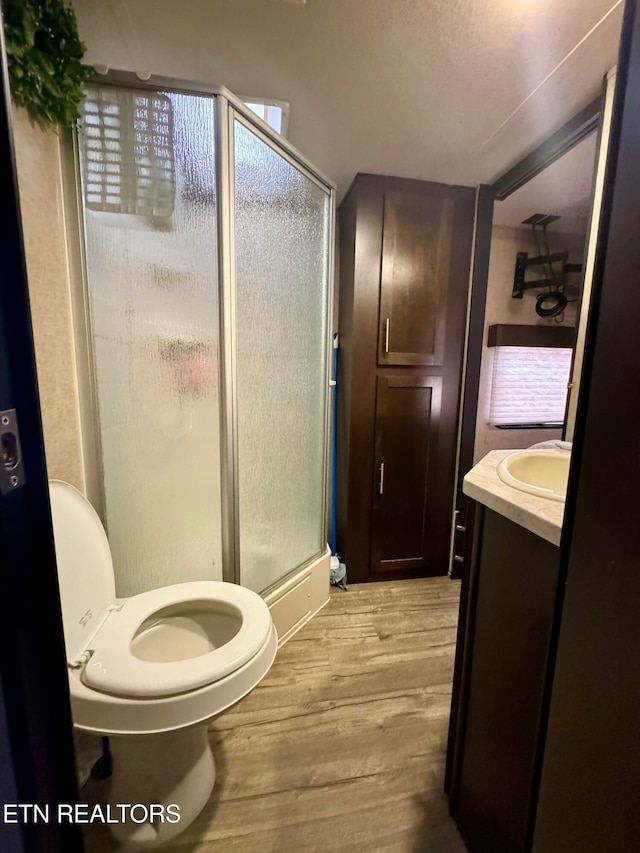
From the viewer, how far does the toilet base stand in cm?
91

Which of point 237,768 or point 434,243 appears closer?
point 237,768

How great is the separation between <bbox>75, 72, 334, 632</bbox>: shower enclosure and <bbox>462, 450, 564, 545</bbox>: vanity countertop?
0.86 m

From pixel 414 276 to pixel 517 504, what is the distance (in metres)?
1.51

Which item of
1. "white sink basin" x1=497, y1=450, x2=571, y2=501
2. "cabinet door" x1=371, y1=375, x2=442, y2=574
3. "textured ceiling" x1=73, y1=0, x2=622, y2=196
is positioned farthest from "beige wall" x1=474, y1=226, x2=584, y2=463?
"white sink basin" x1=497, y1=450, x2=571, y2=501

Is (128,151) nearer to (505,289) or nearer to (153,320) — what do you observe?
(153,320)

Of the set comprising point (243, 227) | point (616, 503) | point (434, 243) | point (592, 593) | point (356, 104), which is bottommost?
point (592, 593)

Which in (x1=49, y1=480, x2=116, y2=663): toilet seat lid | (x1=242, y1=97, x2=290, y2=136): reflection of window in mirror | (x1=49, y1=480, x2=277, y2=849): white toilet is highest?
(x1=242, y1=97, x2=290, y2=136): reflection of window in mirror

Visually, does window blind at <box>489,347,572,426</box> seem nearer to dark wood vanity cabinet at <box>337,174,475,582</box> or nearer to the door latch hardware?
dark wood vanity cabinet at <box>337,174,475,582</box>

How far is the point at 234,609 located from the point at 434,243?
193 cm

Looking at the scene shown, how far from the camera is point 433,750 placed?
116cm

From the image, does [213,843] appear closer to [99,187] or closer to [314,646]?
[314,646]

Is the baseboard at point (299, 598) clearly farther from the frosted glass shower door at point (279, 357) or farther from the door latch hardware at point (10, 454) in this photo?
the door latch hardware at point (10, 454)

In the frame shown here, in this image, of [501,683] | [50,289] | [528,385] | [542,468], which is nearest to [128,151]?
[50,289]

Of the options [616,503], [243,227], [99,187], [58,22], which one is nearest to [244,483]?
[243,227]
